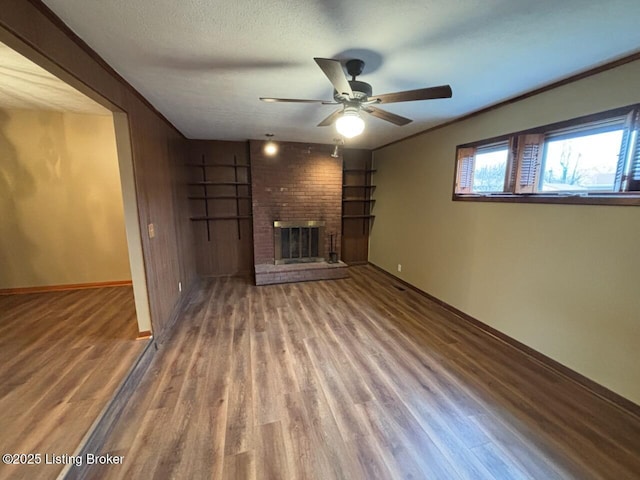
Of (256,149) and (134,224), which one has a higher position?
(256,149)

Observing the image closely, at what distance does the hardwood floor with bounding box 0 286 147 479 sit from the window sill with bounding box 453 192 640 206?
3796 millimetres

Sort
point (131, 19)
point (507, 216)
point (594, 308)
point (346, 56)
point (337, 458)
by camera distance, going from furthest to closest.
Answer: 1. point (507, 216)
2. point (594, 308)
3. point (346, 56)
4. point (337, 458)
5. point (131, 19)

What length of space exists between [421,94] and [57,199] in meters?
4.65

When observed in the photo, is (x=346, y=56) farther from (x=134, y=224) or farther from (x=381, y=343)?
(x=381, y=343)

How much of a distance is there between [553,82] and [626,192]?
3.47ft

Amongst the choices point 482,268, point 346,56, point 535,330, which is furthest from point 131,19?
point 535,330

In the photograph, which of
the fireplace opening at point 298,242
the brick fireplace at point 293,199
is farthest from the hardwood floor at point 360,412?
the fireplace opening at point 298,242

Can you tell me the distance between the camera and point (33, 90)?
8.17 ft

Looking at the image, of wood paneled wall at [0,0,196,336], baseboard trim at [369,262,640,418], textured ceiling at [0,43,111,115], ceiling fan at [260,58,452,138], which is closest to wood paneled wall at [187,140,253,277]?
wood paneled wall at [0,0,196,336]

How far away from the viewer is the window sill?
1.77m

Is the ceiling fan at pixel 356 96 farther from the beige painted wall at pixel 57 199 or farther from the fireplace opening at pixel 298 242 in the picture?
the beige painted wall at pixel 57 199

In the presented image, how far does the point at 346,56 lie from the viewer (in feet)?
5.66

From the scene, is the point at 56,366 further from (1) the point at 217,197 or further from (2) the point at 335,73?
(1) the point at 217,197

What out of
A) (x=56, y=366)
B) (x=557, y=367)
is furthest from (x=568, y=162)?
(x=56, y=366)
